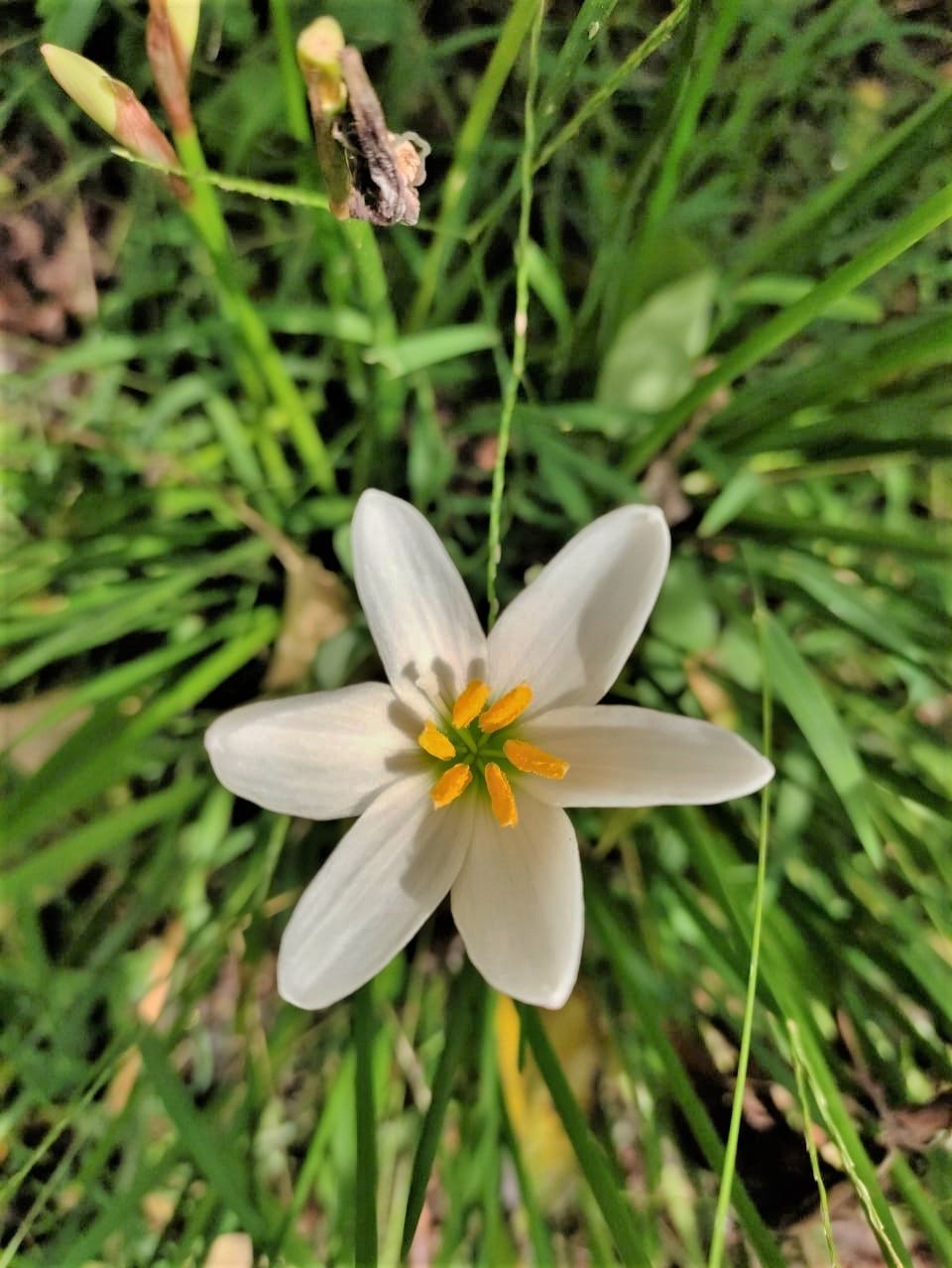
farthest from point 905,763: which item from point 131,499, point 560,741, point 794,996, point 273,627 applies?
point 131,499

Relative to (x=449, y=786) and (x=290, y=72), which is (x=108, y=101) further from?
(x=449, y=786)

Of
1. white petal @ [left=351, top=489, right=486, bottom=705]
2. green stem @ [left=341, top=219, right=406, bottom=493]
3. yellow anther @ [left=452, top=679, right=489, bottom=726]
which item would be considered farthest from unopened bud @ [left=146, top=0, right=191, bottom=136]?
yellow anther @ [left=452, top=679, right=489, bottom=726]

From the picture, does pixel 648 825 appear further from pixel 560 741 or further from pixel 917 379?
pixel 917 379

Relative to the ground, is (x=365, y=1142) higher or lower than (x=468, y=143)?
lower

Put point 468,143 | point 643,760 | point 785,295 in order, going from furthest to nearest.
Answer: point 785,295 → point 468,143 → point 643,760

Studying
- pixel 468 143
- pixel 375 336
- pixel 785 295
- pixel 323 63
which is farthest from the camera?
pixel 785 295

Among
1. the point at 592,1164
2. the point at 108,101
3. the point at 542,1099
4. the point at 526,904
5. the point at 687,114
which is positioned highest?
the point at 108,101

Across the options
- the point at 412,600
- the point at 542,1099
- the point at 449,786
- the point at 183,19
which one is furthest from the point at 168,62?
the point at 542,1099

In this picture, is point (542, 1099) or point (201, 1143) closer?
point (201, 1143)
